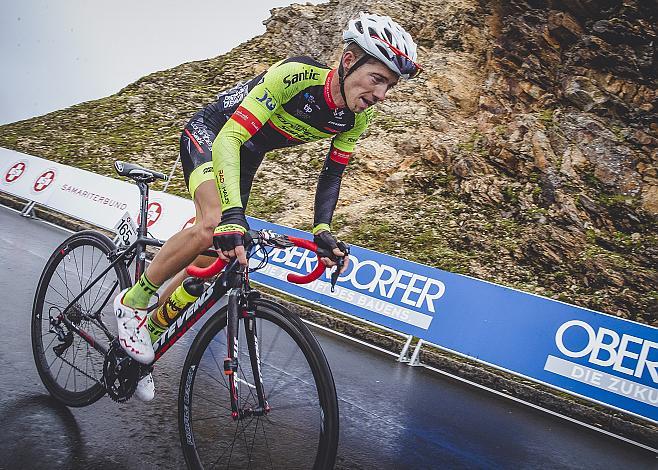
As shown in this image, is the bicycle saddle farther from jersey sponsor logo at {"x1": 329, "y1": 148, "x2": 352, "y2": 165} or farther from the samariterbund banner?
the samariterbund banner

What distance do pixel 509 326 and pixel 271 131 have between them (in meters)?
4.63

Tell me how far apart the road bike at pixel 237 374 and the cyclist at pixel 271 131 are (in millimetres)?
169

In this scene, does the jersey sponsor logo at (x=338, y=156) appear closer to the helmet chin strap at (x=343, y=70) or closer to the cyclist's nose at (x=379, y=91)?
the helmet chin strap at (x=343, y=70)

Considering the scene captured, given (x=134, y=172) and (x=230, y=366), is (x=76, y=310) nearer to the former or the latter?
(x=134, y=172)

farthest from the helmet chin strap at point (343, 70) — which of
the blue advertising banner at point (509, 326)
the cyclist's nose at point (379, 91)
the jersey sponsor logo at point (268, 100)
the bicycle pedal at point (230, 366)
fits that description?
the blue advertising banner at point (509, 326)

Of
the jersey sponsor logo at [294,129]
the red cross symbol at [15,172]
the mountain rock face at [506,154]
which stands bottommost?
the red cross symbol at [15,172]

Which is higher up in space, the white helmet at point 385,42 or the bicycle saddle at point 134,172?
the white helmet at point 385,42

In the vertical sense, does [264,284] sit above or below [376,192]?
below

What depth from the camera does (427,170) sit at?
16875mm

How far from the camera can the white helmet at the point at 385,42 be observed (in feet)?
10.3

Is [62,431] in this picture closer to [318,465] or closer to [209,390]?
[209,390]

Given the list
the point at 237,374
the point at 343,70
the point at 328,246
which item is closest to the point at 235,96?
the point at 343,70

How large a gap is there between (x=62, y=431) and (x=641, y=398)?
5.65 metres

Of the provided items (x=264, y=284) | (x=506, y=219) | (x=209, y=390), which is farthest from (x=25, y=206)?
(x=209, y=390)
